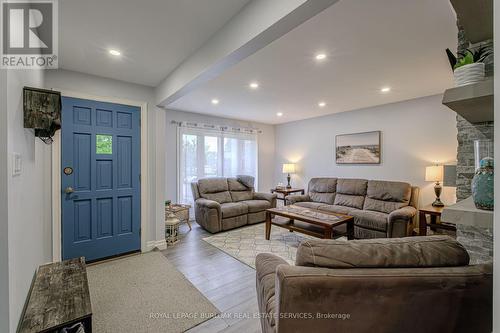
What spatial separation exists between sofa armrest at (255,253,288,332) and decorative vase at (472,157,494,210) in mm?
824

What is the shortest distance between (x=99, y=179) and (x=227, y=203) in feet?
7.99

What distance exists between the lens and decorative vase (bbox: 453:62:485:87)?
78 centimetres

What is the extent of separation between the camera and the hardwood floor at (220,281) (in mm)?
1831

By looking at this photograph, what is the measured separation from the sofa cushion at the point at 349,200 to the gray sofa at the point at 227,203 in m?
→ 1.38

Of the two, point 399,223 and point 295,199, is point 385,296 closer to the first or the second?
point 399,223

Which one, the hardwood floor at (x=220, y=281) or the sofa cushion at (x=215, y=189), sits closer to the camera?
the hardwood floor at (x=220, y=281)

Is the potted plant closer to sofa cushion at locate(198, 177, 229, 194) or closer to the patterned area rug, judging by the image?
the patterned area rug

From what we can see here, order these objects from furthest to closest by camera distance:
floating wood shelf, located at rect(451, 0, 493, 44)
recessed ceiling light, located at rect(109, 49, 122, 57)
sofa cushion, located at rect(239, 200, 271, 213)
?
sofa cushion, located at rect(239, 200, 271, 213)
recessed ceiling light, located at rect(109, 49, 122, 57)
floating wood shelf, located at rect(451, 0, 493, 44)

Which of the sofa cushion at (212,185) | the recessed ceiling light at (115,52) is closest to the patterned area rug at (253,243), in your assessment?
the sofa cushion at (212,185)

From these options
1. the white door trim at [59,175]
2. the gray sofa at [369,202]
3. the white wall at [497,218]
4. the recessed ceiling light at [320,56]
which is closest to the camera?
the white wall at [497,218]

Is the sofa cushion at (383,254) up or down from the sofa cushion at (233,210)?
up
